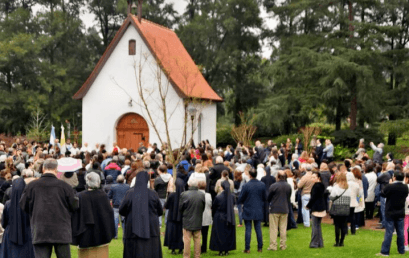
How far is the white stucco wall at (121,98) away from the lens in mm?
29500

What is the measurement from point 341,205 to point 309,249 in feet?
4.19

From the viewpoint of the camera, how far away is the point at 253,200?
1188 cm

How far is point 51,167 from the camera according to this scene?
790 cm

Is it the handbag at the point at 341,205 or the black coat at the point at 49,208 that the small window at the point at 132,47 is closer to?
the handbag at the point at 341,205

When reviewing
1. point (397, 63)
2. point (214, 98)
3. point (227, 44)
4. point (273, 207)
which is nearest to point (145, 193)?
point (273, 207)

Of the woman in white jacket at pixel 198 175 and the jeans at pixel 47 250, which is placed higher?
the woman in white jacket at pixel 198 175

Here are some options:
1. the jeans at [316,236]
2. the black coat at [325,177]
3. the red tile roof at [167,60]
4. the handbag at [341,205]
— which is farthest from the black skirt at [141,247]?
the red tile roof at [167,60]

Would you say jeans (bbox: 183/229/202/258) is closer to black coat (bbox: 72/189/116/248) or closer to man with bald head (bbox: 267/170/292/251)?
man with bald head (bbox: 267/170/292/251)

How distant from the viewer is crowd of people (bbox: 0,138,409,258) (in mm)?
7875

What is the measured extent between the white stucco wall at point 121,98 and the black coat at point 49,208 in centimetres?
2122

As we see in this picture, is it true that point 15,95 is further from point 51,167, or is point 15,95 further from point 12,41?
point 51,167

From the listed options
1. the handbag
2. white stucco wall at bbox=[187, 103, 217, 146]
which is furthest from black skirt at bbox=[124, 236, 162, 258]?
white stucco wall at bbox=[187, 103, 217, 146]

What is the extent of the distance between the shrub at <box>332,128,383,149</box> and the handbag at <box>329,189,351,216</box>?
1858 cm

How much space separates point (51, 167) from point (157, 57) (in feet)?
66.1
